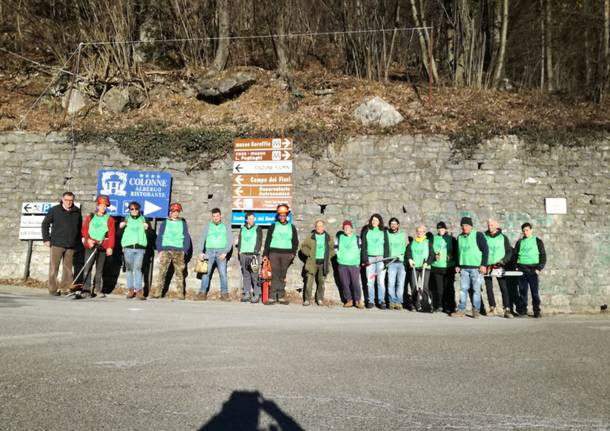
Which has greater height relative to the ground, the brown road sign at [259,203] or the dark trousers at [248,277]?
the brown road sign at [259,203]

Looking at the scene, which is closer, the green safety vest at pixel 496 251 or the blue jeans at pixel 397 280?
the green safety vest at pixel 496 251

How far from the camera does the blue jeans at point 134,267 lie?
8.98 m

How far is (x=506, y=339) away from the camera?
5.21 m

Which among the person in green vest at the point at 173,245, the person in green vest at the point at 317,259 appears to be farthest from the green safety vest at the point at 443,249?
the person in green vest at the point at 173,245

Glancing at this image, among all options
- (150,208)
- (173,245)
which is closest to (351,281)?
(173,245)

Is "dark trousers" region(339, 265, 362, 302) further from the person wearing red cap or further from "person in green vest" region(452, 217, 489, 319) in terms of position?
the person wearing red cap

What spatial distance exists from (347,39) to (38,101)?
9.84 metres

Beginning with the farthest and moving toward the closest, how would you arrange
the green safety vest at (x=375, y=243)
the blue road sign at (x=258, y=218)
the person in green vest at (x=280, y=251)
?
1. the blue road sign at (x=258, y=218)
2. the green safety vest at (x=375, y=243)
3. the person in green vest at (x=280, y=251)

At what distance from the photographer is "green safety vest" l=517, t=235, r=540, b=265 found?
8570mm

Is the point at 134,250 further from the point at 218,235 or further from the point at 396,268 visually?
the point at 396,268

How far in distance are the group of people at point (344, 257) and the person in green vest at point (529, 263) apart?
2cm

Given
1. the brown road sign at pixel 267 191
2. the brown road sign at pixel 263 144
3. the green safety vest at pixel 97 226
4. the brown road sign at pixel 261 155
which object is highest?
the brown road sign at pixel 263 144

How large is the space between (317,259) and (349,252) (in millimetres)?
726

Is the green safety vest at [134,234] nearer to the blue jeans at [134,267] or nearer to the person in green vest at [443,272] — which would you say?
the blue jeans at [134,267]
